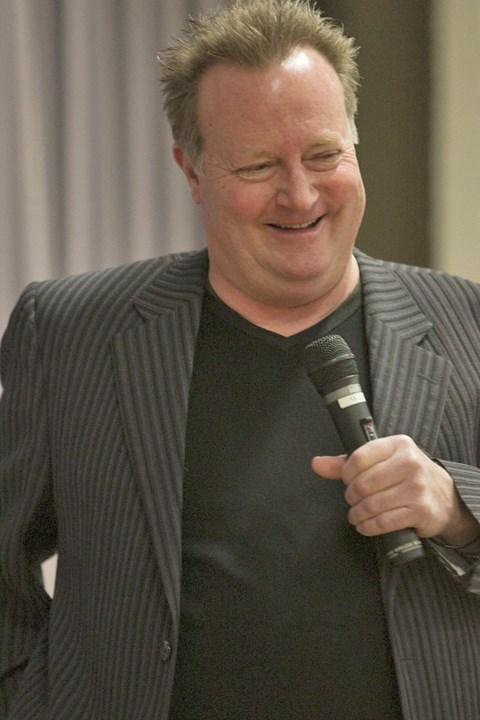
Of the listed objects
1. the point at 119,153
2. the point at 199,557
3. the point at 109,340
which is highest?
the point at 119,153

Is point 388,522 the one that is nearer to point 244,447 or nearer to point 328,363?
point 328,363

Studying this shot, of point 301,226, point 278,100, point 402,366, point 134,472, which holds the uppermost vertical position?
point 278,100

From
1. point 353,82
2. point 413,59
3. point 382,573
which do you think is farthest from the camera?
point 413,59

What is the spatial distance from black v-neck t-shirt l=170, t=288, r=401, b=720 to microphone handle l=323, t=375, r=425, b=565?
0.20 m

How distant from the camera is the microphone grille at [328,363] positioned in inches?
55.2

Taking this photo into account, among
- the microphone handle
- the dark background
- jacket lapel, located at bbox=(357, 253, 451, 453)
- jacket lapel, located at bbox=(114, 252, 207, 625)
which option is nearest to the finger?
the microphone handle

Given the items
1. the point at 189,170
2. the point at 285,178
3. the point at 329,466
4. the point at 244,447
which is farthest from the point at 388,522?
the point at 189,170

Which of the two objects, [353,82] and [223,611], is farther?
[353,82]

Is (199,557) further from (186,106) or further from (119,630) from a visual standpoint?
(186,106)

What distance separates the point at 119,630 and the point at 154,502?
0.20 meters

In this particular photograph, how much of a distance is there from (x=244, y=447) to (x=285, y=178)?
433 mm

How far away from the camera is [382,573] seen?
1521 mm

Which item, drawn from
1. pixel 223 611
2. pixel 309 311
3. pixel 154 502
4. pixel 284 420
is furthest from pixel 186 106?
pixel 223 611

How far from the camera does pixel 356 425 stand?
1.37m
